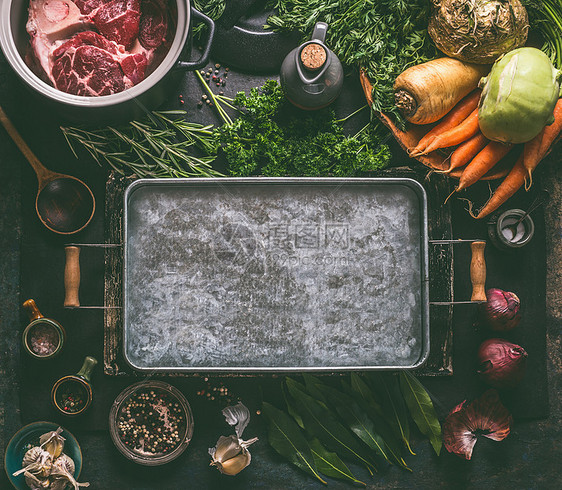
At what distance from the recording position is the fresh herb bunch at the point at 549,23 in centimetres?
171

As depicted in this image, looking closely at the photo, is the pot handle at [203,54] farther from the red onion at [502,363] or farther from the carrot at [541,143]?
the red onion at [502,363]

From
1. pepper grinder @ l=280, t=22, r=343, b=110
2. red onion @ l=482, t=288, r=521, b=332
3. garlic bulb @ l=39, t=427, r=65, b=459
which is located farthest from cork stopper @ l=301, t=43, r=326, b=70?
garlic bulb @ l=39, t=427, r=65, b=459

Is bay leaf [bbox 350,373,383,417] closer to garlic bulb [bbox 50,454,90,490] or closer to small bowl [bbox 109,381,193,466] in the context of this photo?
small bowl [bbox 109,381,193,466]

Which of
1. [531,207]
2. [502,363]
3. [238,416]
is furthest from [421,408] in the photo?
[531,207]

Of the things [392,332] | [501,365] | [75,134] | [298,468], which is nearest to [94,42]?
[75,134]

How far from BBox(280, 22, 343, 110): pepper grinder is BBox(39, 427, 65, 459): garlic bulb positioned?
140 centimetres

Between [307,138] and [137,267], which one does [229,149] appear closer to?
[307,138]

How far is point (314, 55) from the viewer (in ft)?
5.25

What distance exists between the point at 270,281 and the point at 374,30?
918 millimetres

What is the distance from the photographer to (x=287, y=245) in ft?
5.40

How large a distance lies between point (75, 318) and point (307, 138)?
1.05 m

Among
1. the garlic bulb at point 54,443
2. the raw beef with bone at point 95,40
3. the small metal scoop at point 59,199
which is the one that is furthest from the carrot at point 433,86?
the garlic bulb at point 54,443

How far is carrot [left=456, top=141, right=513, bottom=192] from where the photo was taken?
174cm

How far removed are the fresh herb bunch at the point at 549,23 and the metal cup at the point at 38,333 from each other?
1921 mm
